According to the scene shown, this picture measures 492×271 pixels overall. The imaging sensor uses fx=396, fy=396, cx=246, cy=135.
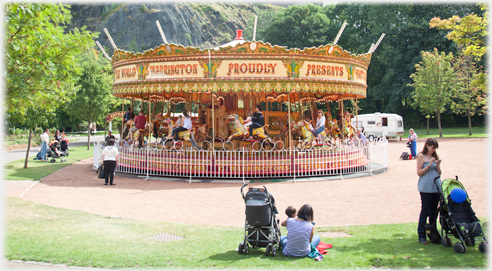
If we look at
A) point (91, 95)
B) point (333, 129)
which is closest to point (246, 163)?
point (333, 129)

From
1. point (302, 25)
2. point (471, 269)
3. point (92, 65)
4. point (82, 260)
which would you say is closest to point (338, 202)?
point (471, 269)

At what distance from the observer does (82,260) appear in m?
5.54

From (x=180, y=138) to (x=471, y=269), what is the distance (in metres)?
11.4

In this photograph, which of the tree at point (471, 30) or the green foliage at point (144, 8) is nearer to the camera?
the tree at point (471, 30)

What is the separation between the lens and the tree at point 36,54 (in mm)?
6953

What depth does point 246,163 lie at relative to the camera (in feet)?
45.7

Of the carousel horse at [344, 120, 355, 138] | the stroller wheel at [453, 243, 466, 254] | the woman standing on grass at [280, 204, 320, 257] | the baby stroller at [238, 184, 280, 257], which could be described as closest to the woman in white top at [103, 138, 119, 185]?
the baby stroller at [238, 184, 280, 257]

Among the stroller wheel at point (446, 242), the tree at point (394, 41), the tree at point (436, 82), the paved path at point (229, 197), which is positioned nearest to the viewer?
the stroller wheel at point (446, 242)

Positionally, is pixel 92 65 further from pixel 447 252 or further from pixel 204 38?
pixel 204 38

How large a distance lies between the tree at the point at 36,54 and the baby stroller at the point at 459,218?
7.29m

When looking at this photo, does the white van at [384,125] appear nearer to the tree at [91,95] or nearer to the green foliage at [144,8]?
the tree at [91,95]

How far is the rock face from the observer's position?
7762cm

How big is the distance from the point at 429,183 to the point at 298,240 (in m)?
2.44

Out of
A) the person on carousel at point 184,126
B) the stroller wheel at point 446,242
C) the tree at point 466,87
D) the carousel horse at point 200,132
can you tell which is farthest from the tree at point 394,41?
the stroller wheel at point 446,242
